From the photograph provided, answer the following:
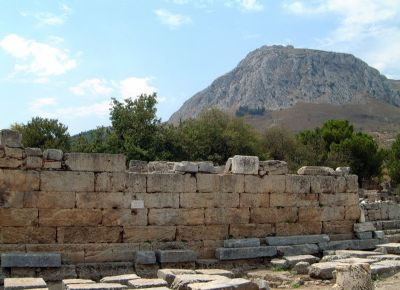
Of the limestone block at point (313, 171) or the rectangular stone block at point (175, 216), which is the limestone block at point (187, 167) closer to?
the rectangular stone block at point (175, 216)

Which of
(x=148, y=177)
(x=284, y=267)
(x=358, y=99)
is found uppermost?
(x=358, y=99)

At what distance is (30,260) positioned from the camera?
988 centimetres

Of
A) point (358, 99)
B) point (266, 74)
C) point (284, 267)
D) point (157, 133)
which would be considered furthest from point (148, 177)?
point (266, 74)

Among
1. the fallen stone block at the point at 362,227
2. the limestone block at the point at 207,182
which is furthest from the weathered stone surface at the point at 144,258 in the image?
the fallen stone block at the point at 362,227

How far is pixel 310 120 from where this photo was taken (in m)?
112

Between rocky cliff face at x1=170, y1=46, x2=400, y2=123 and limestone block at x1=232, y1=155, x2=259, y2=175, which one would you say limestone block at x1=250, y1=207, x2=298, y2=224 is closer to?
limestone block at x1=232, y1=155, x2=259, y2=175

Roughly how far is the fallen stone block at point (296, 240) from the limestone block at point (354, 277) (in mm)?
4348

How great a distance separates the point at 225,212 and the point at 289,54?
15218cm

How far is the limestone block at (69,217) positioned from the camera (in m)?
10.6

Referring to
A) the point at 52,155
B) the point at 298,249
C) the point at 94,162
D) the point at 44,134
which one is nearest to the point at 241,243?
the point at 298,249

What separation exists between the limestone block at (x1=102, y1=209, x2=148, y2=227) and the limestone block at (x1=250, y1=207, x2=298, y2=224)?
9.27ft

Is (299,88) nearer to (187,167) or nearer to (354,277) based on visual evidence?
(187,167)

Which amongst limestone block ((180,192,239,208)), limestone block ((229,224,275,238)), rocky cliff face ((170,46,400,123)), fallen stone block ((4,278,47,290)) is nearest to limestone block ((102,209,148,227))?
limestone block ((180,192,239,208))

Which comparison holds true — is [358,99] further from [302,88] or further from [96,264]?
[96,264]
